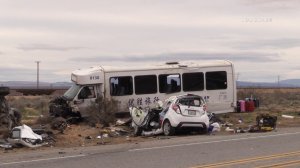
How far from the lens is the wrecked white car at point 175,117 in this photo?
19953mm

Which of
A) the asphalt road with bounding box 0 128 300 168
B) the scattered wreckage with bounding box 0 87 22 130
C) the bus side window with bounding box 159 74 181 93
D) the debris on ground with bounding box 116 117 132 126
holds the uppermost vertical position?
the bus side window with bounding box 159 74 181 93

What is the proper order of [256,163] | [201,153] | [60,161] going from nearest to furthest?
[256,163], [60,161], [201,153]

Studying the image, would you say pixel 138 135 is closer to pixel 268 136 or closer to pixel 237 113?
pixel 268 136

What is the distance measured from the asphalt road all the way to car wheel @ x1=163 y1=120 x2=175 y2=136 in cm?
218

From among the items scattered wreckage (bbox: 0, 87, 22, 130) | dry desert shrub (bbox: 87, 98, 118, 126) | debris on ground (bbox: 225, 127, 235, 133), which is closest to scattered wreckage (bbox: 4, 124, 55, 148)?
scattered wreckage (bbox: 0, 87, 22, 130)

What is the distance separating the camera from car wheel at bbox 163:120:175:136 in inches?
786

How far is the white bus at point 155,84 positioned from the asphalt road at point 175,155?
7456 mm

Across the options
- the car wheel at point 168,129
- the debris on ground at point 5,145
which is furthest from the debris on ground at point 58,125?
the car wheel at point 168,129

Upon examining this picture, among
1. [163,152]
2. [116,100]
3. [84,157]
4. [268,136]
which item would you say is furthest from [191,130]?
[84,157]

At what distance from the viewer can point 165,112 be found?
67.0ft

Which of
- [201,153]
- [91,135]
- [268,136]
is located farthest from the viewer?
[91,135]

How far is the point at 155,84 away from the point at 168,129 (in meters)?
5.40

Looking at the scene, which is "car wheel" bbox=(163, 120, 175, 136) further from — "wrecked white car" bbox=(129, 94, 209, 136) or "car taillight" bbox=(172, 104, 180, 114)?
"car taillight" bbox=(172, 104, 180, 114)

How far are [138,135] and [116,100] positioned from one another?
4.12 meters
